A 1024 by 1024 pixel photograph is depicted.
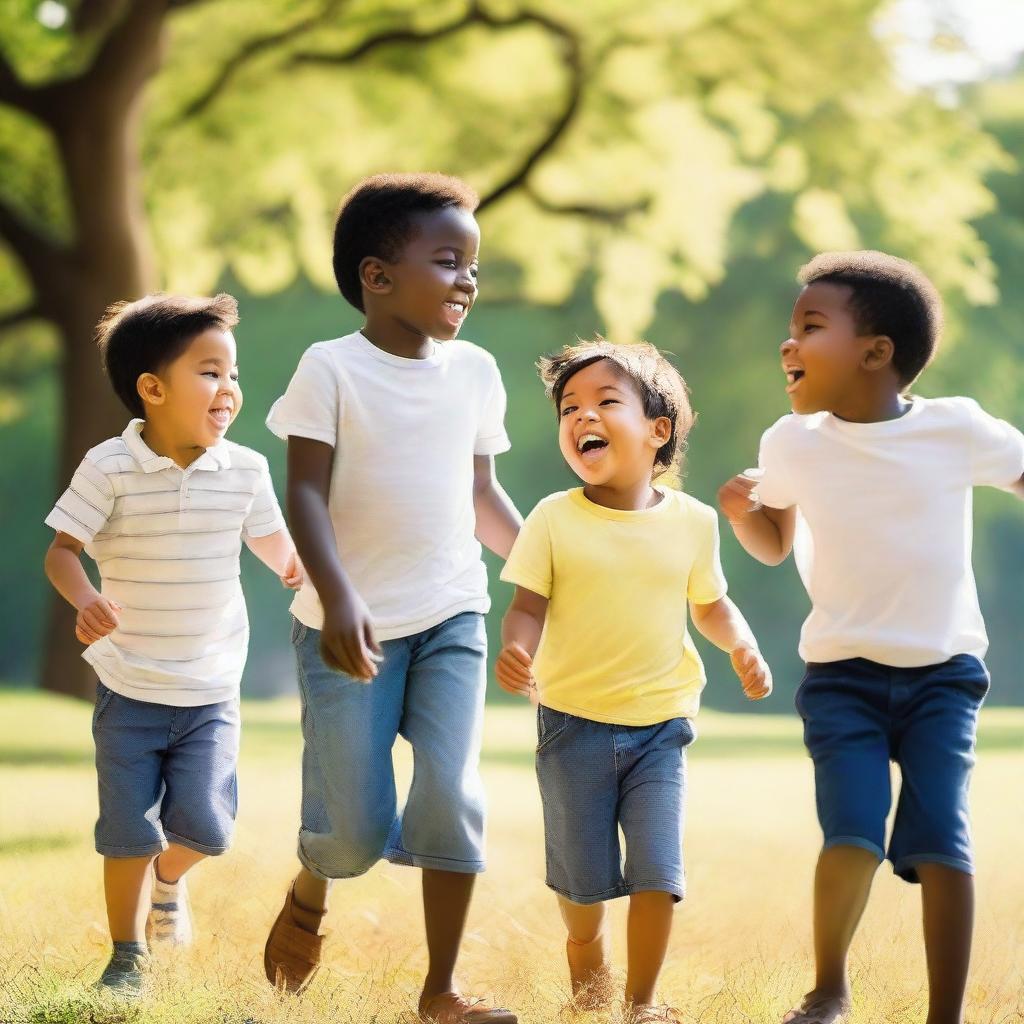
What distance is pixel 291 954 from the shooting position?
385 centimetres

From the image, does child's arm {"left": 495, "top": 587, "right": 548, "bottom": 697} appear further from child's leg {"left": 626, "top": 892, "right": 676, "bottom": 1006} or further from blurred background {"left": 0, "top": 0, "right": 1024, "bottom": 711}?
blurred background {"left": 0, "top": 0, "right": 1024, "bottom": 711}

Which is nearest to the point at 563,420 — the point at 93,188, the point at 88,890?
the point at 88,890

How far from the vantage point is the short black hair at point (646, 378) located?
3807mm

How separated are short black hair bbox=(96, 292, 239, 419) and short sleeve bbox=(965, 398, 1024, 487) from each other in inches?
70.0

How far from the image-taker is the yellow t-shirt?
3658mm

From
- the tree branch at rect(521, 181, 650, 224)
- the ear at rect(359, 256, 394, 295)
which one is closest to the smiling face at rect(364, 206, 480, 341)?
the ear at rect(359, 256, 394, 295)

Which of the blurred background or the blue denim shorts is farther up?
the blurred background

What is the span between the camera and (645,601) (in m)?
3.68

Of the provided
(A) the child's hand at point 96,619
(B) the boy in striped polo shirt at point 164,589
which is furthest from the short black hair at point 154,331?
(A) the child's hand at point 96,619

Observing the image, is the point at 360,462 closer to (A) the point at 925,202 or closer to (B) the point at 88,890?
(B) the point at 88,890

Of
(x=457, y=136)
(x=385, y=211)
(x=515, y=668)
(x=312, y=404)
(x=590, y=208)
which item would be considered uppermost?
(x=457, y=136)

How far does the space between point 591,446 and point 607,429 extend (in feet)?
0.19

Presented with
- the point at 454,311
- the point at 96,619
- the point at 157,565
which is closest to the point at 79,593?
the point at 96,619

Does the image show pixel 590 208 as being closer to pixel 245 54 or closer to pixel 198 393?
pixel 245 54
